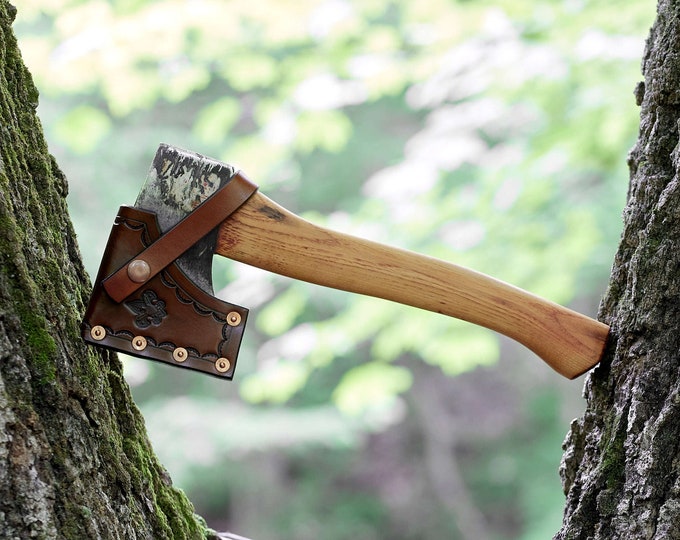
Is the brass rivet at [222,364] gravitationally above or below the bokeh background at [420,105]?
below

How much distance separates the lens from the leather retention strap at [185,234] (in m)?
1.08

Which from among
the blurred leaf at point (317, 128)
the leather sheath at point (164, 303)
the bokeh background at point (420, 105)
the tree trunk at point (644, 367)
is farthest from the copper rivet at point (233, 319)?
the blurred leaf at point (317, 128)

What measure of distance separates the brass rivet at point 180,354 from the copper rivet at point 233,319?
0.08 metres

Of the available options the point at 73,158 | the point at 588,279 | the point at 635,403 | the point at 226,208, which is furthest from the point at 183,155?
the point at 73,158

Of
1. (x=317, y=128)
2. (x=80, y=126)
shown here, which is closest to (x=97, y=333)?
(x=317, y=128)

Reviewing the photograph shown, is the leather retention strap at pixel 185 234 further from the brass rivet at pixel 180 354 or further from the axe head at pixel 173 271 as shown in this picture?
the brass rivet at pixel 180 354

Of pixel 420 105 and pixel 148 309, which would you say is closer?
pixel 148 309

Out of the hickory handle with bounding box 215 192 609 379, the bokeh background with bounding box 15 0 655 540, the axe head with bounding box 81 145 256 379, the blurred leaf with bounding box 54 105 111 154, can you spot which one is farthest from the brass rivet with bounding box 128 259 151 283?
the blurred leaf with bounding box 54 105 111 154

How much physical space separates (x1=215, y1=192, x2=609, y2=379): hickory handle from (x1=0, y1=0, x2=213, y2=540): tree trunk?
0.25 metres

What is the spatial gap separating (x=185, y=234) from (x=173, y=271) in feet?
0.19

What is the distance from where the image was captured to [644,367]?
3.77ft

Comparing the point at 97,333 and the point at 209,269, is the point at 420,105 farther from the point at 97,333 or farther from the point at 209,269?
the point at 97,333

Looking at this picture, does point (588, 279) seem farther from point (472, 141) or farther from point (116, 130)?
point (116, 130)

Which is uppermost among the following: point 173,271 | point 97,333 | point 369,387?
point 369,387
